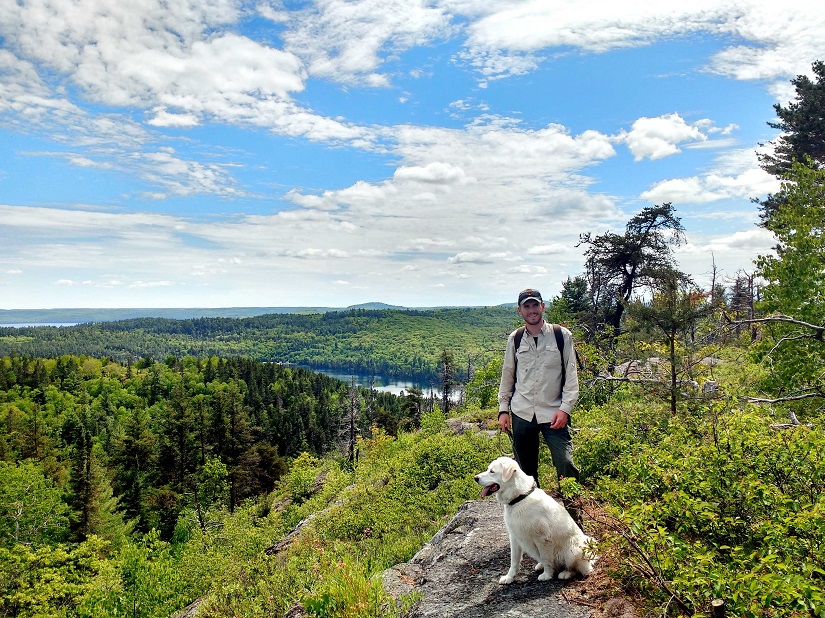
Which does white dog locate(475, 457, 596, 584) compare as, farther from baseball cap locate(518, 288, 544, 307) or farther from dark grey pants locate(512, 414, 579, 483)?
baseball cap locate(518, 288, 544, 307)

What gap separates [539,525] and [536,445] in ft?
4.43

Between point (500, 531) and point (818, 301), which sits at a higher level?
point (818, 301)

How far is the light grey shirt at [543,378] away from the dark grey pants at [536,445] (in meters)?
0.12

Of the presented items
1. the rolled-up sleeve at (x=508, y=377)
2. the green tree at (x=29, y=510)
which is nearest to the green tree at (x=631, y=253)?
the rolled-up sleeve at (x=508, y=377)

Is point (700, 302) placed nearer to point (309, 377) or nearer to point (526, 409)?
point (526, 409)

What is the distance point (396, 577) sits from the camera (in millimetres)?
6148

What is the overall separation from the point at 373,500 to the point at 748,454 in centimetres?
988

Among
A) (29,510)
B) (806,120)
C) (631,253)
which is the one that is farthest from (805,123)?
(29,510)

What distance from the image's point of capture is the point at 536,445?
567 cm

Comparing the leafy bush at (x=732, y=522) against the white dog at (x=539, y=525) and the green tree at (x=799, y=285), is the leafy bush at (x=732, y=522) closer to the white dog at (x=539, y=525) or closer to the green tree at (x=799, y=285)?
the white dog at (x=539, y=525)

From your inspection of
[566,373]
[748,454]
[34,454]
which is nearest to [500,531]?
[566,373]

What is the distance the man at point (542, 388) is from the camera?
210 inches

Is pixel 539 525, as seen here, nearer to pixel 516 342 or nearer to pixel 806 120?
pixel 516 342

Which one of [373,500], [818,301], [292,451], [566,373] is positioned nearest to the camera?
[566,373]
